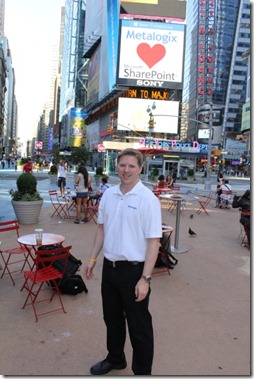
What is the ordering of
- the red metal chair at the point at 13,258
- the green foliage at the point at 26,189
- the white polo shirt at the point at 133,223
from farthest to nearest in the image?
the green foliage at the point at 26,189, the red metal chair at the point at 13,258, the white polo shirt at the point at 133,223

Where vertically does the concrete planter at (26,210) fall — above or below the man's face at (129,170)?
below

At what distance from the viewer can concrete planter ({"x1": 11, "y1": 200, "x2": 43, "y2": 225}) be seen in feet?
31.8

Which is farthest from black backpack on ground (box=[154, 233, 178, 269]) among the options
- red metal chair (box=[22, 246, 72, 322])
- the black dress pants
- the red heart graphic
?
the red heart graphic

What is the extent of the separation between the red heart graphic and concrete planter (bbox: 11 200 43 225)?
51.2m

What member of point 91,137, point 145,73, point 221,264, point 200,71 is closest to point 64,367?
point 221,264

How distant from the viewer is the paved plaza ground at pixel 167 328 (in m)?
3.36

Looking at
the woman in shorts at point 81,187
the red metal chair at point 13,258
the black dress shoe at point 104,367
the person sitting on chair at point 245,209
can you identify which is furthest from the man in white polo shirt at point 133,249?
the woman in shorts at point 81,187

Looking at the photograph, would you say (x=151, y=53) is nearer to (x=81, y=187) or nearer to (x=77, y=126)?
(x=77, y=126)

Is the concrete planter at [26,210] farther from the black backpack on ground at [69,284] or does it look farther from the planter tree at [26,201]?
the black backpack on ground at [69,284]

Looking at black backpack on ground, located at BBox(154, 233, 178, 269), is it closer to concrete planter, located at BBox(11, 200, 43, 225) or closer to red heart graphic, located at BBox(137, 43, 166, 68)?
concrete planter, located at BBox(11, 200, 43, 225)

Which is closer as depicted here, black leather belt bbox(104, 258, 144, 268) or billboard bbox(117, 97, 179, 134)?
black leather belt bbox(104, 258, 144, 268)

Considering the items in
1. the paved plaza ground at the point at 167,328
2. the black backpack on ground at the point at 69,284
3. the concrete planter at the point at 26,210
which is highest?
the concrete planter at the point at 26,210

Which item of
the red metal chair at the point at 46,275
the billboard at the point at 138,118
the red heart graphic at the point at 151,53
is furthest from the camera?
the billboard at the point at 138,118

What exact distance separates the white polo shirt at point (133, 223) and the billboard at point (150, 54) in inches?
2213
